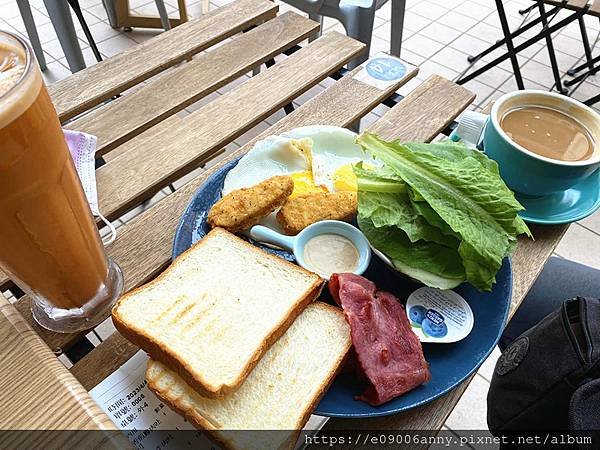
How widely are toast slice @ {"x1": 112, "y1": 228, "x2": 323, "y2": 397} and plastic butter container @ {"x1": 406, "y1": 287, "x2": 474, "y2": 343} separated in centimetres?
13

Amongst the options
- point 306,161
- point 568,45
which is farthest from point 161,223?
point 568,45

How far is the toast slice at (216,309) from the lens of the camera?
56 centimetres

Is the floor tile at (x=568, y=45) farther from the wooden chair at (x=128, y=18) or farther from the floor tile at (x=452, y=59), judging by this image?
the wooden chair at (x=128, y=18)

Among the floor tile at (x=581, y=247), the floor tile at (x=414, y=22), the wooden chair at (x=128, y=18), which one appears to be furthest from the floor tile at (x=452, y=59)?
the wooden chair at (x=128, y=18)

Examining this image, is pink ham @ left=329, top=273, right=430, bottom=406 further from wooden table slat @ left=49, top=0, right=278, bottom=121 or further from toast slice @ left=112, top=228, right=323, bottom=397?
wooden table slat @ left=49, top=0, right=278, bottom=121

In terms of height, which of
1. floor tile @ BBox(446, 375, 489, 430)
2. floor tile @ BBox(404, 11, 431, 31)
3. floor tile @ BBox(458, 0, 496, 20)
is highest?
floor tile @ BBox(404, 11, 431, 31)

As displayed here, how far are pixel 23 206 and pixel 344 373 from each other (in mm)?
415

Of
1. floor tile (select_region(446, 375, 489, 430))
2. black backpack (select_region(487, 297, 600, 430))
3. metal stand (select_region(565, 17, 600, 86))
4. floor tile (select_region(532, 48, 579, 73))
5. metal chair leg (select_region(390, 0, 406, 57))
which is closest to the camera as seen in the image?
black backpack (select_region(487, 297, 600, 430))

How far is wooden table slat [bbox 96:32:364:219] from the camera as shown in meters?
0.85

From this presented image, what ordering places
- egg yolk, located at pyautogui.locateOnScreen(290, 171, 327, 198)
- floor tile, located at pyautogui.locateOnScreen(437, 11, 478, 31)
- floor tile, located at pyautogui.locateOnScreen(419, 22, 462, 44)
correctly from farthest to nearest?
1. floor tile, located at pyautogui.locateOnScreen(437, 11, 478, 31)
2. floor tile, located at pyautogui.locateOnScreen(419, 22, 462, 44)
3. egg yolk, located at pyautogui.locateOnScreen(290, 171, 327, 198)

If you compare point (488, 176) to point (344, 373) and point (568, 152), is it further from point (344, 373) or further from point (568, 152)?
point (344, 373)

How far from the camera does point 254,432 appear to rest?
532mm

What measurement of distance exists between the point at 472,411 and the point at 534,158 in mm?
823

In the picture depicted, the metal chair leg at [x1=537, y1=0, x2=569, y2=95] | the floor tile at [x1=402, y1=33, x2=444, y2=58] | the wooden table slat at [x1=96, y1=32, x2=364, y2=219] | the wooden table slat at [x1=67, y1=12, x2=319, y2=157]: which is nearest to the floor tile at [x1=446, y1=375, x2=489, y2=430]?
the wooden table slat at [x1=96, y1=32, x2=364, y2=219]
